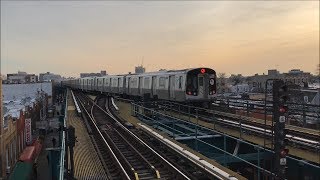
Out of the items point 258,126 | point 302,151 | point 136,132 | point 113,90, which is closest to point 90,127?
point 136,132

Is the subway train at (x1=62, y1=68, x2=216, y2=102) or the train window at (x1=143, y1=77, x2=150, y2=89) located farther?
the train window at (x1=143, y1=77, x2=150, y2=89)

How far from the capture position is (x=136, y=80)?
3831 centimetres

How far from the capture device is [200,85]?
26922 mm

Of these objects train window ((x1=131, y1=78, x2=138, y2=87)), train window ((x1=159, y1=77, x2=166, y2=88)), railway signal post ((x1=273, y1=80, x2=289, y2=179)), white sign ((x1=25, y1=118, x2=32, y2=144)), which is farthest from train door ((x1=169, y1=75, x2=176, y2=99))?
railway signal post ((x1=273, y1=80, x2=289, y2=179))

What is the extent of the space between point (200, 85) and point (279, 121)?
18923mm

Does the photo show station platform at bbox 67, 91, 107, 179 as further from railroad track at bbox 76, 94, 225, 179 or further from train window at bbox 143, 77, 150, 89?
train window at bbox 143, 77, 150, 89

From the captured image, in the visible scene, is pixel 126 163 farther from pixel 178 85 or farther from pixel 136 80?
pixel 136 80

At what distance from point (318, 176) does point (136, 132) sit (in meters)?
10.5

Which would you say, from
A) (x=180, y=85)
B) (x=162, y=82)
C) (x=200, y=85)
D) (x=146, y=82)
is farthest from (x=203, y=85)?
(x=146, y=82)

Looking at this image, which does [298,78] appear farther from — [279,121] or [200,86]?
[279,121]

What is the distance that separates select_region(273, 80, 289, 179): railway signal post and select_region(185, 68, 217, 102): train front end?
60.0ft

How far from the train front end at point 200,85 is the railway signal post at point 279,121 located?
60.0 ft

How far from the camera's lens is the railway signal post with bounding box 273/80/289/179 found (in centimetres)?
791

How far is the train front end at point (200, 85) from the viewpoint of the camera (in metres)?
26.5
